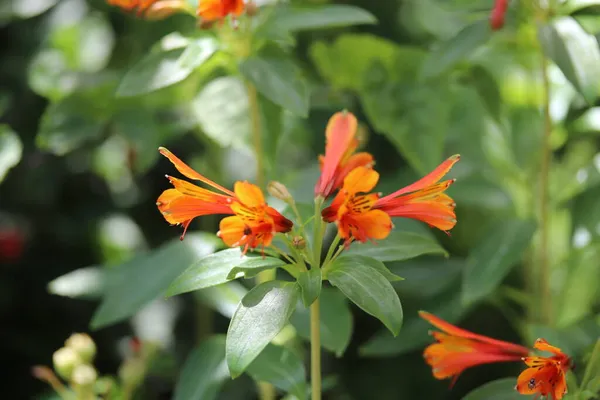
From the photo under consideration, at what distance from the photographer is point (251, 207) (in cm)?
54

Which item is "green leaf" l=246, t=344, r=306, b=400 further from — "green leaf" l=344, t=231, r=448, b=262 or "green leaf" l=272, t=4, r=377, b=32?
"green leaf" l=272, t=4, r=377, b=32

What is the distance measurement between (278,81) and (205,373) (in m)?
0.32

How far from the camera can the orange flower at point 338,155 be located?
0.57 m

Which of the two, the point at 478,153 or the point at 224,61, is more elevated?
the point at 224,61

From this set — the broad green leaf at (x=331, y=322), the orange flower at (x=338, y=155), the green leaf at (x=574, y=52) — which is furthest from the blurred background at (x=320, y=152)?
the orange flower at (x=338, y=155)

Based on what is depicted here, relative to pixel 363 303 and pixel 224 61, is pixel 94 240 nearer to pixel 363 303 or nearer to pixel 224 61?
pixel 224 61

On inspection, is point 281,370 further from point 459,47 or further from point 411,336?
point 459,47

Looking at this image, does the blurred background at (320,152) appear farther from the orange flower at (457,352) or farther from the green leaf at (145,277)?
the orange flower at (457,352)

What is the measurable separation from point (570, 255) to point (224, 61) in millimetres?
490

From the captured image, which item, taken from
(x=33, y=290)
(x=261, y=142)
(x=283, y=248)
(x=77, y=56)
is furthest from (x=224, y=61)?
(x=33, y=290)

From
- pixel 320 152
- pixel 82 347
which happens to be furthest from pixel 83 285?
pixel 320 152

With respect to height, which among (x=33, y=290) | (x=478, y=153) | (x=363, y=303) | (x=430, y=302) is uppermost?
(x=363, y=303)

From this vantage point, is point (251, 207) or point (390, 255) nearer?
point (251, 207)

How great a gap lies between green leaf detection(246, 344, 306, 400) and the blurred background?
135 mm
